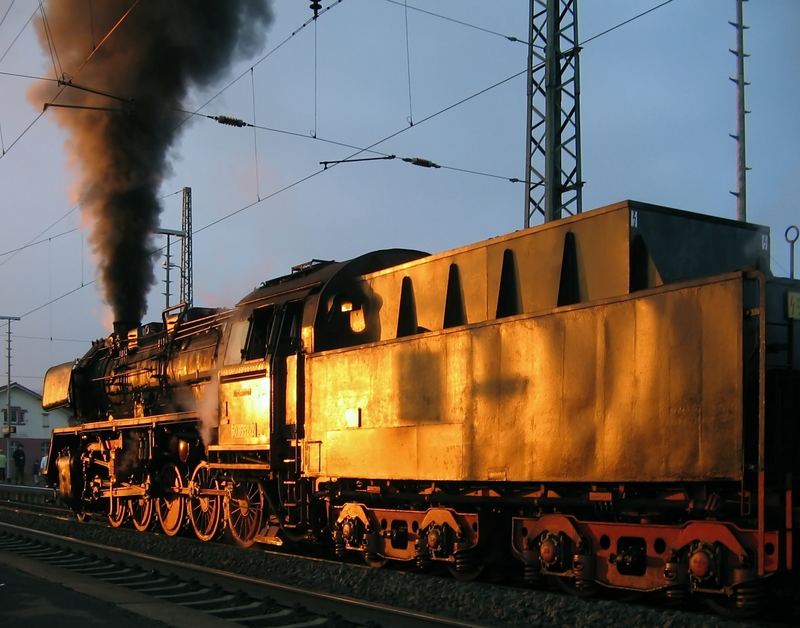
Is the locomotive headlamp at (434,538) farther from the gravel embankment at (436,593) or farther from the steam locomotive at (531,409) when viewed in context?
the gravel embankment at (436,593)

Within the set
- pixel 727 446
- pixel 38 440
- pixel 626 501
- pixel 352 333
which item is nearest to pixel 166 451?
pixel 352 333

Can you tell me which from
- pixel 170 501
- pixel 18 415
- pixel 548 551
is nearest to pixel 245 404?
pixel 170 501

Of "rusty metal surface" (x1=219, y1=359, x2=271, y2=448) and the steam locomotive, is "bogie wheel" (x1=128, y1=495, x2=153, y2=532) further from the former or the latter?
"rusty metal surface" (x1=219, y1=359, x2=271, y2=448)

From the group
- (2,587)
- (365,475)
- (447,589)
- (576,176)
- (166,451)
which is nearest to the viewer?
(447,589)

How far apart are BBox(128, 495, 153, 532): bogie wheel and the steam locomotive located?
1.67m

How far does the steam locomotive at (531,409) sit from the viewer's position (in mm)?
5926

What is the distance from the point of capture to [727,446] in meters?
5.78

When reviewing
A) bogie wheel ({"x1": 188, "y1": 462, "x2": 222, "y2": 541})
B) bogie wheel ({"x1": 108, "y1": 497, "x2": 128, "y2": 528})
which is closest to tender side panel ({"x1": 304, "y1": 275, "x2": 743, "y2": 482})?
bogie wheel ({"x1": 188, "y1": 462, "x2": 222, "y2": 541})

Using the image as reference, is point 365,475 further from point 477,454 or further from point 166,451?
point 166,451

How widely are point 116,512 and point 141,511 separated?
939 mm

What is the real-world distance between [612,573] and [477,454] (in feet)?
5.34

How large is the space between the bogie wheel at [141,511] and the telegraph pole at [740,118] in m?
12.3

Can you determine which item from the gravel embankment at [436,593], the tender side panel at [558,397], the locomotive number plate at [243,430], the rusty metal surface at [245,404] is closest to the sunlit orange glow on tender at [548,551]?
the gravel embankment at [436,593]

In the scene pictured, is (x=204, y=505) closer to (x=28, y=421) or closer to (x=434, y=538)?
(x=434, y=538)
